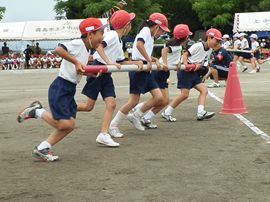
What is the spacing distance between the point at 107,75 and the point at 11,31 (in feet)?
110

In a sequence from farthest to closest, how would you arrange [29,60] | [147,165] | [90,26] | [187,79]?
[29,60] → [187,79] → [90,26] → [147,165]

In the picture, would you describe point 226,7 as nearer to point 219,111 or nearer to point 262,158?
point 219,111

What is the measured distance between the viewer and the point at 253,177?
5211 millimetres

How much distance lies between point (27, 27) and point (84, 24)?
33.8 meters

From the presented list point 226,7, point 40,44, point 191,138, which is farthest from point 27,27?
point 191,138

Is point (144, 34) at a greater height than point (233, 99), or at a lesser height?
greater

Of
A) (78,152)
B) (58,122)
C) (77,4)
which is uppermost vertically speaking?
(77,4)

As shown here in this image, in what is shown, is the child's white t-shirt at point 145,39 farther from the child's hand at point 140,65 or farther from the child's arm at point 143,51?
the child's hand at point 140,65

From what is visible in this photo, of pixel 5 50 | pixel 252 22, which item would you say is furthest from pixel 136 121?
pixel 252 22

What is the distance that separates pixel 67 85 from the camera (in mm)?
6332

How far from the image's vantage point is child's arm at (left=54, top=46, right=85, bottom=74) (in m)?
6.08

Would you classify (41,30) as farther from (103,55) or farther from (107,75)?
(103,55)

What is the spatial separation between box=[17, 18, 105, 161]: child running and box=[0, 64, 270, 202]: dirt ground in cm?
27

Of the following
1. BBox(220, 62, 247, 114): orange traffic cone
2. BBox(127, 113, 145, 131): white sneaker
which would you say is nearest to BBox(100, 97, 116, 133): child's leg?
BBox(127, 113, 145, 131): white sneaker
